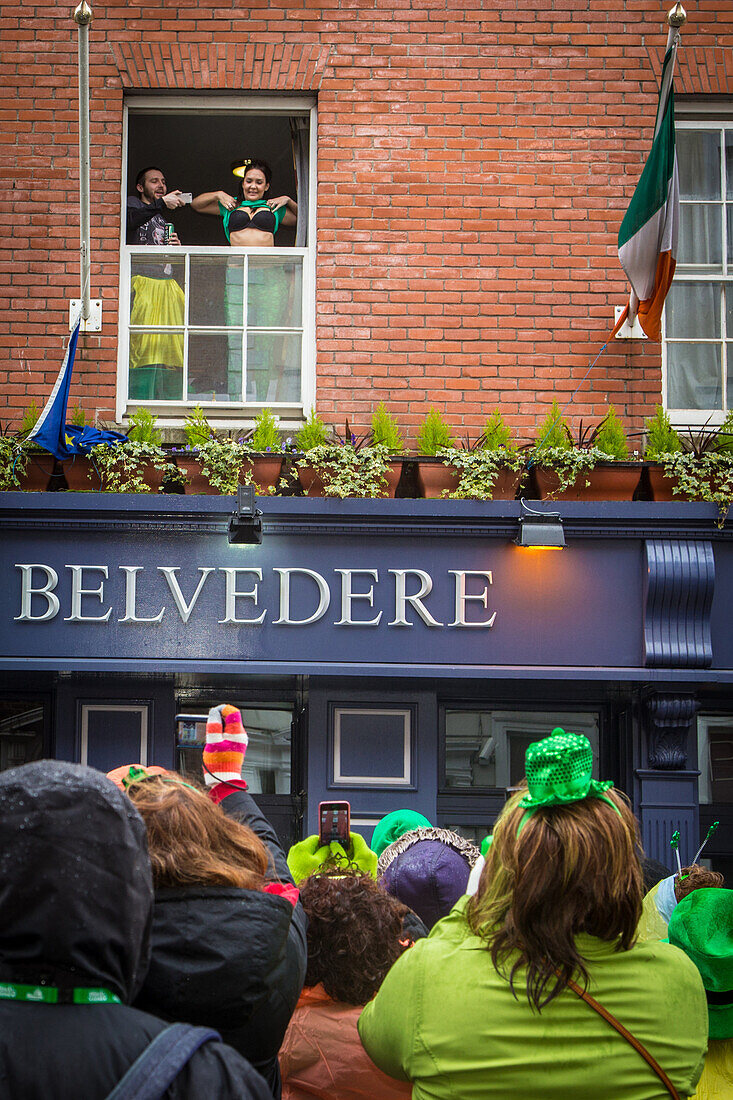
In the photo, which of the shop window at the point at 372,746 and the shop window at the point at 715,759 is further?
the shop window at the point at 715,759

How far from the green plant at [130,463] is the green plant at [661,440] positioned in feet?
9.52

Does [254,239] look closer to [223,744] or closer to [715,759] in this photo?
[715,759]

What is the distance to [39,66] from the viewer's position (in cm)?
700

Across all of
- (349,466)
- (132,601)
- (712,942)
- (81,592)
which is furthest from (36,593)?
(712,942)

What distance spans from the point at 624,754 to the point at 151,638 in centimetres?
303

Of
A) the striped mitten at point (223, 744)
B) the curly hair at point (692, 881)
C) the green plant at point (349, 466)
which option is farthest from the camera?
the green plant at point (349, 466)

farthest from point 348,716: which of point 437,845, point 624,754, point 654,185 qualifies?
point 654,185

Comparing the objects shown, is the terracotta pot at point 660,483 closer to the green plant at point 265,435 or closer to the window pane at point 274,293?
the green plant at point 265,435

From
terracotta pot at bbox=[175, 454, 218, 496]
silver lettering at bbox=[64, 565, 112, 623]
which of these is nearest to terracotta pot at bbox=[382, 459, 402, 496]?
terracotta pot at bbox=[175, 454, 218, 496]

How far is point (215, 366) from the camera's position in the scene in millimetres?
7121

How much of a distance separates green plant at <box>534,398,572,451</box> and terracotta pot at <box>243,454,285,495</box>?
156cm

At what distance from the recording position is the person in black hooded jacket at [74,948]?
1586 millimetres

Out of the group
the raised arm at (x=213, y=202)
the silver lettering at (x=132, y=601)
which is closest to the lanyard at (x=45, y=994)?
the silver lettering at (x=132, y=601)

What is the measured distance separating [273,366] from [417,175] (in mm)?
1560
